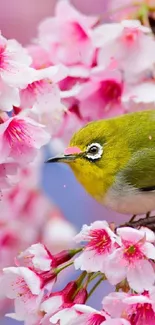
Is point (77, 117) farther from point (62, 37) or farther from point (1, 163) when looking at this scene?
Answer: point (1, 163)

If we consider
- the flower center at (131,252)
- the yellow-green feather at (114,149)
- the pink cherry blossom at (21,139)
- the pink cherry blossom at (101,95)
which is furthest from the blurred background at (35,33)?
the flower center at (131,252)

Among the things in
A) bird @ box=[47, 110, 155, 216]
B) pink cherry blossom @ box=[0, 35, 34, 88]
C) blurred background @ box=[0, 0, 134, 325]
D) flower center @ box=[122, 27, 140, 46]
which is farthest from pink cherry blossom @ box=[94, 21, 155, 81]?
blurred background @ box=[0, 0, 134, 325]

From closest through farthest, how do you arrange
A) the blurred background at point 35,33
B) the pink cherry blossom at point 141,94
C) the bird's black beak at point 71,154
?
the bird's black beak at point 71,154 → the pink cherry blossom at point 141,94 → the blurred background at point 35,33

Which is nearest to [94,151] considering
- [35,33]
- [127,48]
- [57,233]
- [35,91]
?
[35,91]

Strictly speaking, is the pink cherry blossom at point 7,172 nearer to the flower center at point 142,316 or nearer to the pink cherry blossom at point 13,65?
the pink cherry blossom at point 13,65

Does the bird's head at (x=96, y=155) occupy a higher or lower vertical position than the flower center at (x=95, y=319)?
higher

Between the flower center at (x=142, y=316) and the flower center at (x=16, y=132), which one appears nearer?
the flower center at (x=142, y=316)

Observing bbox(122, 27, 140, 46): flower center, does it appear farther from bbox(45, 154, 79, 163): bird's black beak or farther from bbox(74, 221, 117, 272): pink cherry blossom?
bbox(74, 221, 117, 272): pink cherry blossom

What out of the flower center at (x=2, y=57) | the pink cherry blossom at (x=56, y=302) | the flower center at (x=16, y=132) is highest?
the flower center at (x=2, y=57)
